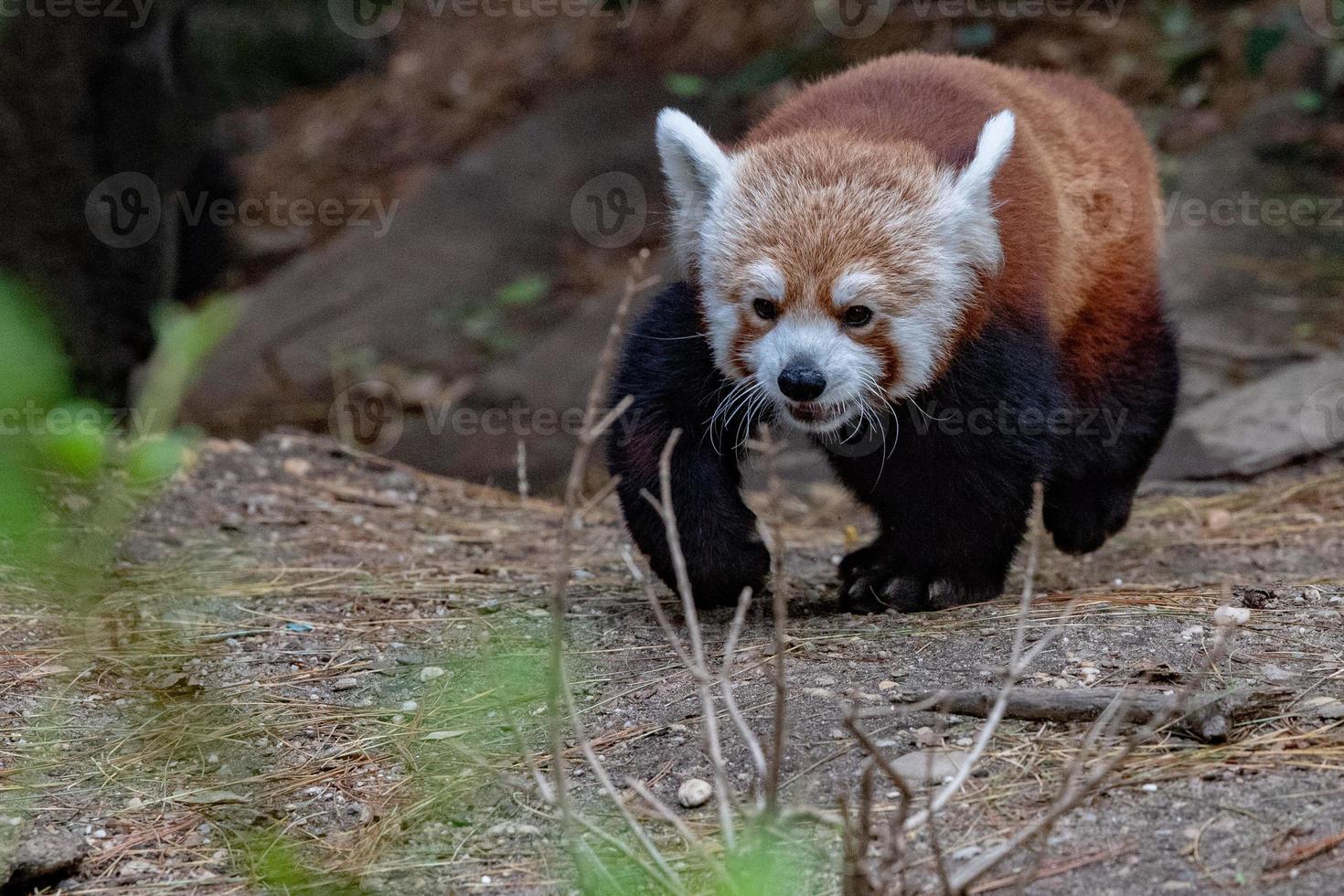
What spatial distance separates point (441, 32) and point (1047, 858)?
12.9m

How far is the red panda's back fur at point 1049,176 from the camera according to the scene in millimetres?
3912

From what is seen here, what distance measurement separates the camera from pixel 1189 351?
7270 millimetres

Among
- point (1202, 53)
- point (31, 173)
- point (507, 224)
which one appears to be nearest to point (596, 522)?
point (31, 173)

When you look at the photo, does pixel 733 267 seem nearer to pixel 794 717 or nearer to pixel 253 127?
pixel 794 717

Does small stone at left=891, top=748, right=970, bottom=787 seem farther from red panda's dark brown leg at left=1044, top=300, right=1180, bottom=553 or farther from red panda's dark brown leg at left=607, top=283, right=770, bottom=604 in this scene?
red panda's dark brown leg at left=1044, top=300, right=1180, bottom=553

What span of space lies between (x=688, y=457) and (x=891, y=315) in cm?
76

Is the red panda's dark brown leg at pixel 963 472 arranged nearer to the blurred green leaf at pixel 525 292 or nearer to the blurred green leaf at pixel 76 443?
the blurred green leaf at pixel 76 443

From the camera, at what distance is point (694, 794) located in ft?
9.42

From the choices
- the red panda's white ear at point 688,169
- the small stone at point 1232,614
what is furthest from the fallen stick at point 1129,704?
the red panda's white ear at point 688,169

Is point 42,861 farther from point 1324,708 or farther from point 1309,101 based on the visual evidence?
point 1309,101

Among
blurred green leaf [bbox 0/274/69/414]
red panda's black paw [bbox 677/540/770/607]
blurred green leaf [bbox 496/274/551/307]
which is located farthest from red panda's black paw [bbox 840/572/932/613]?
blurred green leaf [bbox 496/274/551/307]

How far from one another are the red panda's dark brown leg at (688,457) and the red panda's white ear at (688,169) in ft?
0.64

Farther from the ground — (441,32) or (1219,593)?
(441,32)

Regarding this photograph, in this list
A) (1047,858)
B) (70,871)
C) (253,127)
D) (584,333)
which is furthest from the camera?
(253,127)
